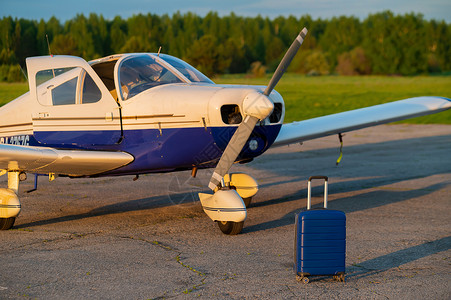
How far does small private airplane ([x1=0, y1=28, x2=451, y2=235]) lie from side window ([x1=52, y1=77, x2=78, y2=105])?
0.01m

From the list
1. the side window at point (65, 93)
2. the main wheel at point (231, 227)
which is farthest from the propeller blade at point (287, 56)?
the side window at point (65, 93)

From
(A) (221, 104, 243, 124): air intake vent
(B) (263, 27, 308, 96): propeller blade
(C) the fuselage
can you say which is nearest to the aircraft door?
(C) the fuselage

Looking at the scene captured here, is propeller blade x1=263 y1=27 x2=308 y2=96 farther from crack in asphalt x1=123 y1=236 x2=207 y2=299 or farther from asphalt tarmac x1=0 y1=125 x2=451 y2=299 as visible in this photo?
crack in asphalt x1=123 y1=236 x2=207 y2=299

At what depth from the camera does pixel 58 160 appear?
7.55 metres

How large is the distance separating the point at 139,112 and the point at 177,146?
2.21 ft

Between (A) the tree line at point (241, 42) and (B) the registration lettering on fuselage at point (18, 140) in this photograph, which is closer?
(B) the registration lettering on fuselage at point (18, 140)

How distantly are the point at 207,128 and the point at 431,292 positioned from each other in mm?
3453

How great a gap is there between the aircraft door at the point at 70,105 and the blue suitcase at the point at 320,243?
11.5 ft

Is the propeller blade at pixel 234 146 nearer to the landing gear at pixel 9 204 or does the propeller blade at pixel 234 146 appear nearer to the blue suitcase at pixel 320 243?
the blue suitcase at pixel 320 243

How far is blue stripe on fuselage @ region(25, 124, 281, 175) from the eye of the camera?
300 inches

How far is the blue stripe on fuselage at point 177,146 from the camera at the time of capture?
7.61m

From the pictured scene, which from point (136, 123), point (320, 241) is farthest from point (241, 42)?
point (320, 241)

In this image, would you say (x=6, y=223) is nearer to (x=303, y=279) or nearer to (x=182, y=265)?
(x=182, y=265)

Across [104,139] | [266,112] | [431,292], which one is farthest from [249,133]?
[431,292]
